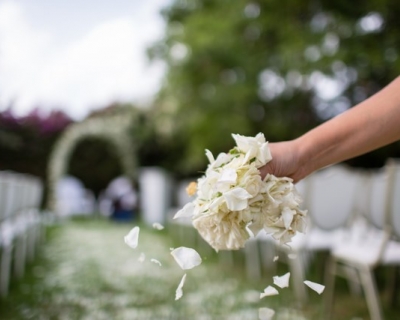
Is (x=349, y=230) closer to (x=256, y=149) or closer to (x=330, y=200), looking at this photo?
(x=330, y=200)

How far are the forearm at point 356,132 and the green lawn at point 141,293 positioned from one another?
2.47m

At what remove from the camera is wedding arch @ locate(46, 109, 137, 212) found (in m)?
16.3

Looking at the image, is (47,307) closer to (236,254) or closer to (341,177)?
(341,177)

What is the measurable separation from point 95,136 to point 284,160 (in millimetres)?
16955

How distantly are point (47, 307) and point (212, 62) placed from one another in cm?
798

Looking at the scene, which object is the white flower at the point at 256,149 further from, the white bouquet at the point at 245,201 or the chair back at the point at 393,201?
the chair back at the point at 393,201

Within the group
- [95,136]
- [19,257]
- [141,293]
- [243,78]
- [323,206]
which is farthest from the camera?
[95,136]

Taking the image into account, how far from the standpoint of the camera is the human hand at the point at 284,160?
144cm

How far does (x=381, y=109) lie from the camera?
1.44 meters

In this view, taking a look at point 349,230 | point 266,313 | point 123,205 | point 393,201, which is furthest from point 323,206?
point 123,205

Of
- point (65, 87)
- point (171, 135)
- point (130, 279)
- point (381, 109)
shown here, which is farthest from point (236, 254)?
point (65, 87)

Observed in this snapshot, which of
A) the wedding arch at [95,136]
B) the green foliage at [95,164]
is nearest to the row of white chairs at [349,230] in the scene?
the wedding arch at [95,136]

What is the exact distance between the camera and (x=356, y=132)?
4.78 feet

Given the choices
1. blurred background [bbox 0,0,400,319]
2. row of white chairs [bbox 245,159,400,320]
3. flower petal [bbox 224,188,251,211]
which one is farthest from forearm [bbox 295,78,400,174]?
blurred background [bbox 0,0,400,319]
